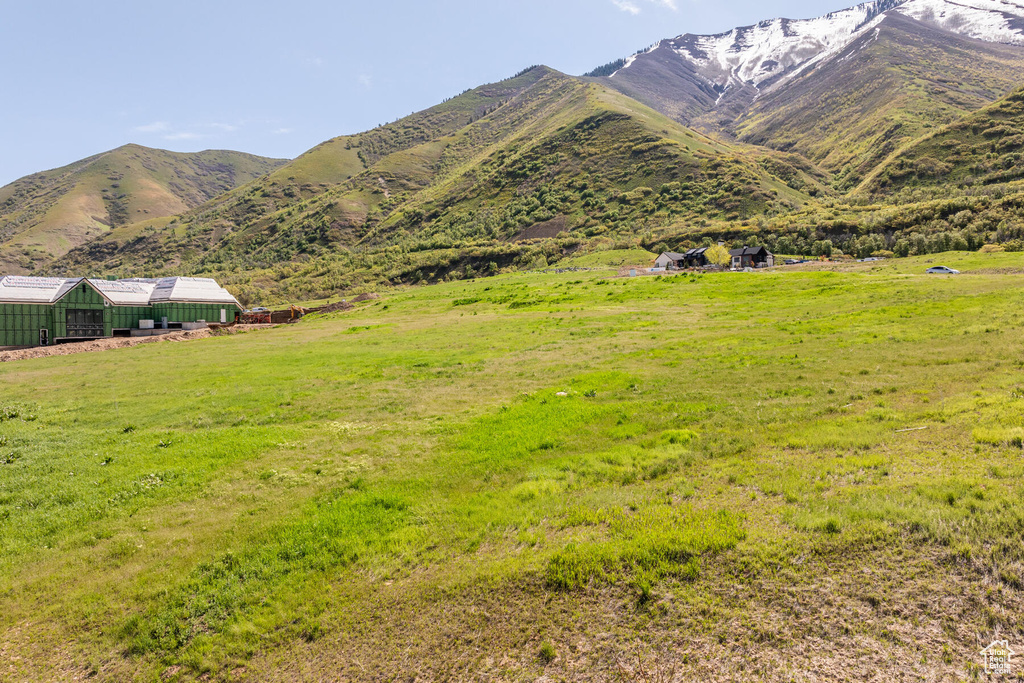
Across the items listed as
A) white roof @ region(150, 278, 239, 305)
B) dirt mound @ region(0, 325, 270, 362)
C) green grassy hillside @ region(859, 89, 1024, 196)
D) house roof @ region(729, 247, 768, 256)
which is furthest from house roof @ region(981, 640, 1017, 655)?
green grassy hillside @ region(859, 89, 1024, 196)

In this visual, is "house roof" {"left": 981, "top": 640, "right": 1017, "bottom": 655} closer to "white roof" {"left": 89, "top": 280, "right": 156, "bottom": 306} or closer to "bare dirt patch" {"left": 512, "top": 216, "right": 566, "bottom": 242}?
"white roof" {"left": 89, "top": 280, "right": 156, "bottom": 306}

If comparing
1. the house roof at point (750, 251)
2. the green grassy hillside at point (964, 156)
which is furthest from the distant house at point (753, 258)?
the green grassy hillside at point (964, 156)

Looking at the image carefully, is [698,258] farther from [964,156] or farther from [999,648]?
[964,156]

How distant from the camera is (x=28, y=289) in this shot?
47.8 m

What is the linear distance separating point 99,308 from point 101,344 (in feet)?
40.9

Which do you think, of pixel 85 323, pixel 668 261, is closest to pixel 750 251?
pixel 668 261

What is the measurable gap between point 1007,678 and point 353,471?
1309 centimetres

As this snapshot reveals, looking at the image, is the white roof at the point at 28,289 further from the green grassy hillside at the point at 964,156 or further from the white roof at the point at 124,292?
the green grassy hillside at the point at 964,156

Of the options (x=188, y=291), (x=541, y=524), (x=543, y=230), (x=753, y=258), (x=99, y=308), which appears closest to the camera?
(x=541, y=524)

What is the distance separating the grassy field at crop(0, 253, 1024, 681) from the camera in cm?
670

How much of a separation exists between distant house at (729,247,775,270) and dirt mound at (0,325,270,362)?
3342 inches

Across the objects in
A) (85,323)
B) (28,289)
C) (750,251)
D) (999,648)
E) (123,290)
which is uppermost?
(750,251)

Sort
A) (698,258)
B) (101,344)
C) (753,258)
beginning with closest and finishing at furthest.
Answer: (101,344) < (753,258) < (698,258)

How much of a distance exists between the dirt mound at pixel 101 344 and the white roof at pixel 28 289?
25.2 feet
